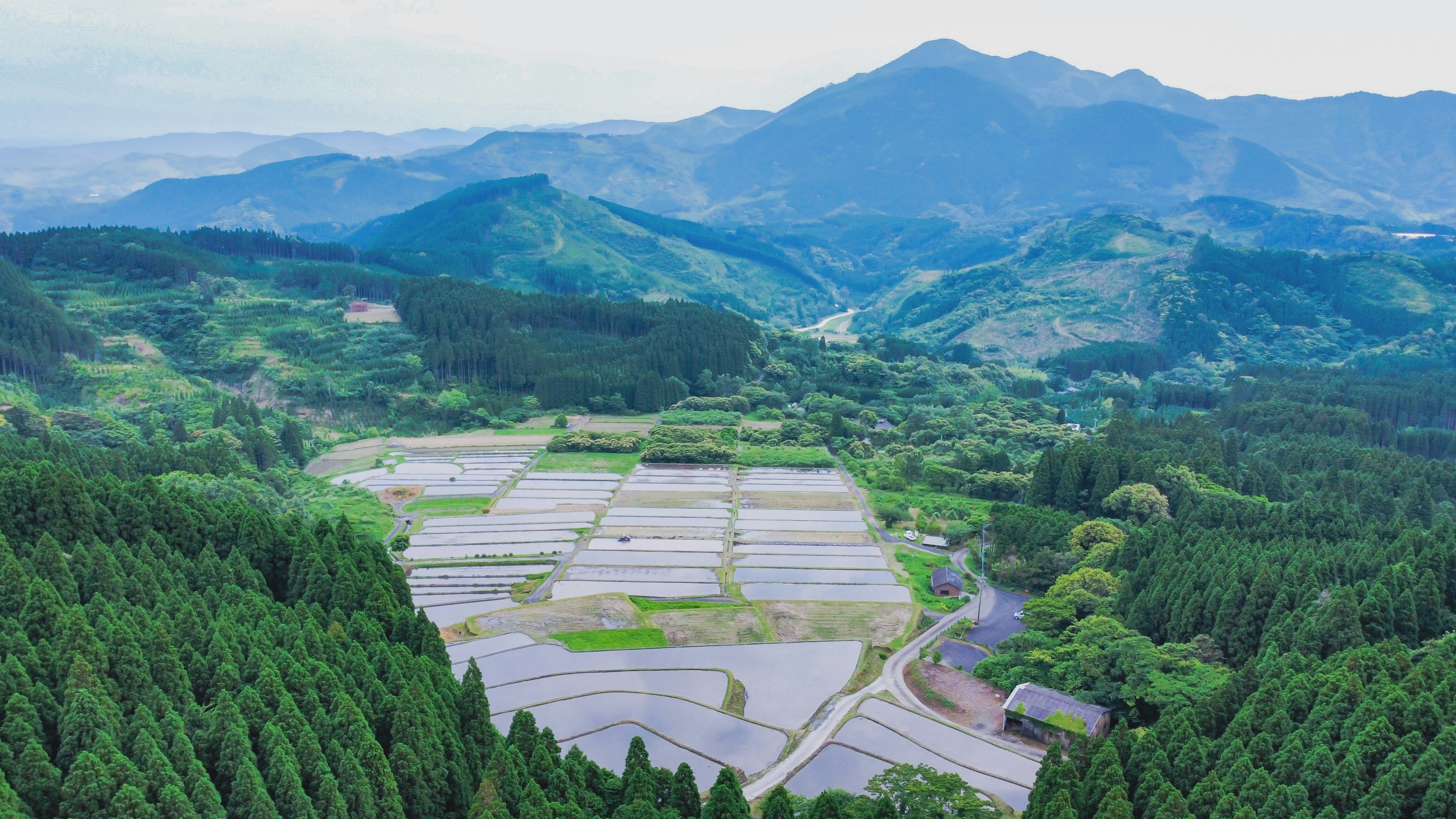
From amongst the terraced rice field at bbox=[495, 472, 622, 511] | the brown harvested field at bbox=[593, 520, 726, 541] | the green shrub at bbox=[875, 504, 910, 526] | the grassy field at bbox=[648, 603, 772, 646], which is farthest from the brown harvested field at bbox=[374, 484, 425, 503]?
the green shrub at bbox=[875, 504, 910, 526]

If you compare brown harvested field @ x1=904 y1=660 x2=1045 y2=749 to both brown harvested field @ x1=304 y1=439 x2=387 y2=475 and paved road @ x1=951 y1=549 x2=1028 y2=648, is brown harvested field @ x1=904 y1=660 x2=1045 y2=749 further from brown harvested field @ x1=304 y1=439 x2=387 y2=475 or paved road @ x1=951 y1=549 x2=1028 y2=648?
brown harvested field @ x1=304 y1=439 x2=387 y2=475

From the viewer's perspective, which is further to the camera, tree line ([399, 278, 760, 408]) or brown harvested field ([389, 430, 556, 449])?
tree line ([399, 278, 760, 408])

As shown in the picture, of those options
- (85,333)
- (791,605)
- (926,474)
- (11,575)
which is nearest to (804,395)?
(926,474)

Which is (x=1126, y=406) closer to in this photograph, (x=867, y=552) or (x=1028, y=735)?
(x=867, y=552)

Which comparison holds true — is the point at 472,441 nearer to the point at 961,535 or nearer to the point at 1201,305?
the point at 961,535

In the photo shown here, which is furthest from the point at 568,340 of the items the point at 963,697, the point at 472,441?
the point at 963,697

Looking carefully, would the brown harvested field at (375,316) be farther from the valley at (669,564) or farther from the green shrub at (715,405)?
the green shrub at (715,405)

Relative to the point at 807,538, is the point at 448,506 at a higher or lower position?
higher
